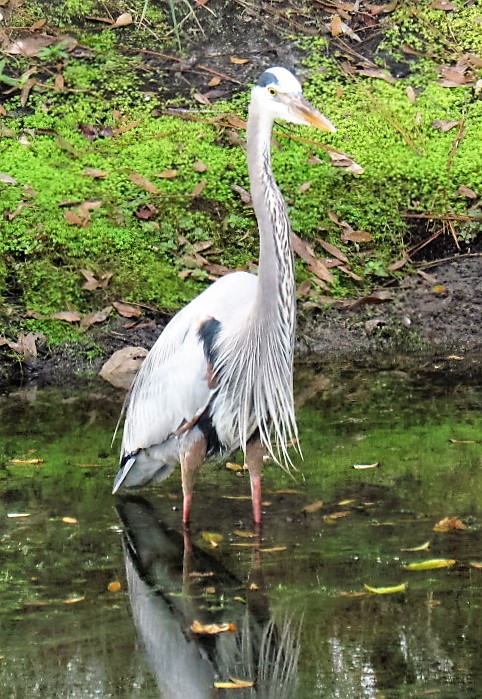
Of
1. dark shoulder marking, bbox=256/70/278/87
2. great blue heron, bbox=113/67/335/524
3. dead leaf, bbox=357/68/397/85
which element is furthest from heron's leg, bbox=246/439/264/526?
dead leaf, bbox=357/68/397/85

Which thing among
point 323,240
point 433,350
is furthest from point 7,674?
point 323,240

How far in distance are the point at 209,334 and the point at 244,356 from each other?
20 cm

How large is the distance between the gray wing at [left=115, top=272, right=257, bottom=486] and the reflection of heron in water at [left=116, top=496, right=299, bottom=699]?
446 mm

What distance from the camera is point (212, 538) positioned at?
237 inches

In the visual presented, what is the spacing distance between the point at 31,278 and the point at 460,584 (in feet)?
14.8

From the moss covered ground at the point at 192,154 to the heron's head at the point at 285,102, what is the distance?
316cm

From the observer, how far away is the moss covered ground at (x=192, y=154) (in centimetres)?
911

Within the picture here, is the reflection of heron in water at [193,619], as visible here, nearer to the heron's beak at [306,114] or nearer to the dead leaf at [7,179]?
the heron's beak at [306,114]

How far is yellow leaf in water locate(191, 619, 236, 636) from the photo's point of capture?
5.05 m

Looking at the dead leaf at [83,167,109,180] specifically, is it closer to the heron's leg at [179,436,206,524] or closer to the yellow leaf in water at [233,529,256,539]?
the heron's leg at [179,436,206,524]

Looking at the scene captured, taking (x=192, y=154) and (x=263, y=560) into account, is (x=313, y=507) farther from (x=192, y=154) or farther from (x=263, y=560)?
(x=192, y=154)

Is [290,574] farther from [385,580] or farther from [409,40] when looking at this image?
[409,40]

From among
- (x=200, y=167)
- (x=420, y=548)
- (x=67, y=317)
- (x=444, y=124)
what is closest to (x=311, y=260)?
(x=200, y=167)

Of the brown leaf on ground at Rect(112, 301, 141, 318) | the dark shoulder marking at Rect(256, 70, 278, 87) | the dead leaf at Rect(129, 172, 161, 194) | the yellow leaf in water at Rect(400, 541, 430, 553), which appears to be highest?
the dark shoulder marking at Rect(256, 70, 278, 87)
